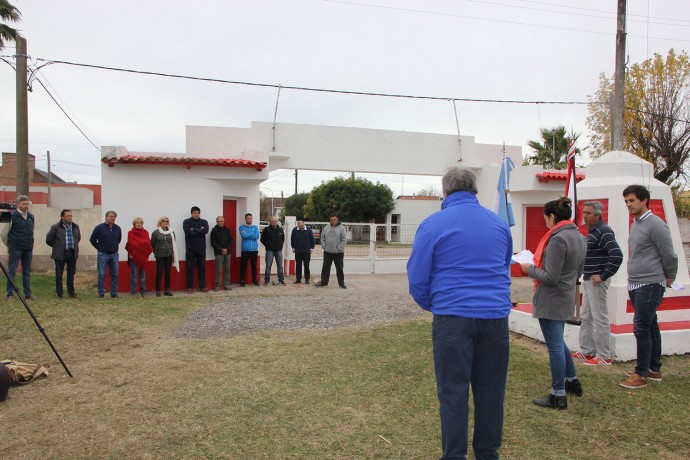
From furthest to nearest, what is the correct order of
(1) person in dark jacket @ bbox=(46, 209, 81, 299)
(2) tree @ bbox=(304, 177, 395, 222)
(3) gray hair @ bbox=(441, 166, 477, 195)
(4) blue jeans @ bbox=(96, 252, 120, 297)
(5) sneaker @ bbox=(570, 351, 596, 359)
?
1. (2) tree @ bbox=(304, 177, 395, 222)
2. (4) blue jeans @ bbox=(96, 252, 120, 297)
3. (1) person in dark jacket @ bbox=(46, 209, 81, 299)
4. (5) sneaker @ bbox=(570, 351, 596, 359)
5. (3) gray hair @ bbox=(441, 166, 477, 195)

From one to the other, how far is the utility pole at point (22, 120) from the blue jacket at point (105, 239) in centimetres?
390

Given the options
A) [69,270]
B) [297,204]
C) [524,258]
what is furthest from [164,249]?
[297,204]

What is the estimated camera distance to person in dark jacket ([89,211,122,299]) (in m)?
9.91

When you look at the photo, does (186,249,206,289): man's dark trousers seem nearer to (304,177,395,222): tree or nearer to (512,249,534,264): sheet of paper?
(512,249,534,264): sheet of paper

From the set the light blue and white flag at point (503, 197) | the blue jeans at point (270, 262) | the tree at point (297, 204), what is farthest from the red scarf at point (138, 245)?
the tree at point (297, 204)

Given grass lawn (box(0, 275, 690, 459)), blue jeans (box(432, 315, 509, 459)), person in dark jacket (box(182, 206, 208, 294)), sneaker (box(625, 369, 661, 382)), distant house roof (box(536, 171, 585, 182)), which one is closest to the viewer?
blue jeans (box(432, 315, 509, 459))

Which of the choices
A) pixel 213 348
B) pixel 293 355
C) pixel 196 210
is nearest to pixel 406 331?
pixel 293 355

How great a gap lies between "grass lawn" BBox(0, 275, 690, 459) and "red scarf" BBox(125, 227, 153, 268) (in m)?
3.44

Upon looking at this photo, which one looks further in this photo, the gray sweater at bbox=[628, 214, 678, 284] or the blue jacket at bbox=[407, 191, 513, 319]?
the gray sweater at bbox=[628, 214, 678, 284]

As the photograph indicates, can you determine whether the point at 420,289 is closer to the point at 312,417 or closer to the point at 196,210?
the point at 312,417

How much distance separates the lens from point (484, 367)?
2850 mm

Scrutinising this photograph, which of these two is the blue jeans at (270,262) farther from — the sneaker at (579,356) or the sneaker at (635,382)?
the sneaker at (635,382)

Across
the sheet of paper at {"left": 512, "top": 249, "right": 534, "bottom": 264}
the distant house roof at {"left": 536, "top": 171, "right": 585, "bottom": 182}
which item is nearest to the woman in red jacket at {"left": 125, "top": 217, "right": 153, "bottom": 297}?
the sheet of paper at {"left": 512, "top": 249, "right": 534, "bottom": 264}

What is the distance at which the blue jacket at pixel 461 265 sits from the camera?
2811 millimetres
